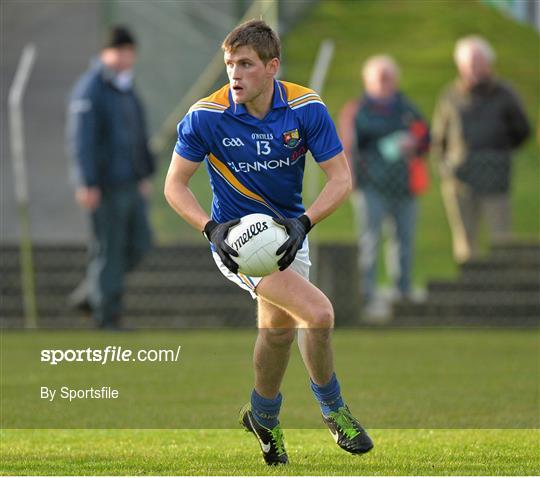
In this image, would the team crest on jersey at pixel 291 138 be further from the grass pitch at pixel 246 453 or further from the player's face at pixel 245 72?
the grass pitch at pixel 246 453

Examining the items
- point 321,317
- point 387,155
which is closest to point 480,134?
point 387,155

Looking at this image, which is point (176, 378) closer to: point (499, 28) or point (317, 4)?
point (317, 4)

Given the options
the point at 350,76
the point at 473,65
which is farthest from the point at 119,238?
the point at 350,76

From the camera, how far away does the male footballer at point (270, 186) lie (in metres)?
6.77

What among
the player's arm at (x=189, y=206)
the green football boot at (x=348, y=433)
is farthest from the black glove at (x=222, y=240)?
the green football boot at (x=348, y=433)

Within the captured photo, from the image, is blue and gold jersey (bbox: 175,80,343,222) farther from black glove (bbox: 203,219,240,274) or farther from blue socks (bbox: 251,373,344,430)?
blue socks (bbox: 251,373,344,430)

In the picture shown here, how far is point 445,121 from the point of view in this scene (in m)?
15.2

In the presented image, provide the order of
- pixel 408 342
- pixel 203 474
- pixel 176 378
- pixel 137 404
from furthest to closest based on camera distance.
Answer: pixel 408 342 < pixel 176 378 < pixel 137 404 < pixel 203 474

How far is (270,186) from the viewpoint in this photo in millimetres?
7043

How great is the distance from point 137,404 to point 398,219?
630 centimetres

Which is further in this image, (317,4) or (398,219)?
(317,4)

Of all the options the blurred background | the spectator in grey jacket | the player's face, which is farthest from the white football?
the blurred background

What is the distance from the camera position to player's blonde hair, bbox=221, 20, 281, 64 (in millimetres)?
6750

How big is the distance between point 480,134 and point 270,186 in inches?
340
